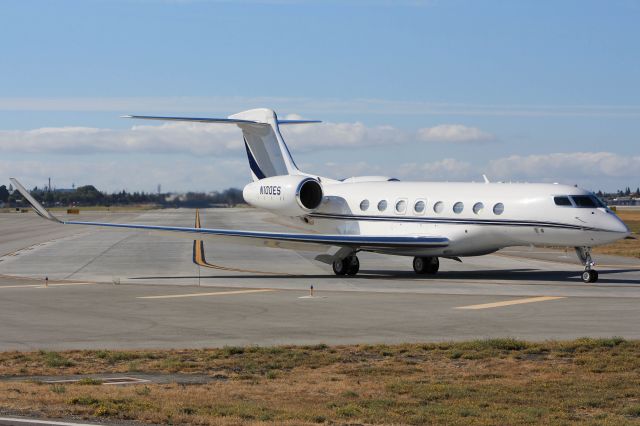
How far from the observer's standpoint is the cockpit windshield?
93.3ft

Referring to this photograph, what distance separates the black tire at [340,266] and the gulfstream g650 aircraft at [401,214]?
0.03 m

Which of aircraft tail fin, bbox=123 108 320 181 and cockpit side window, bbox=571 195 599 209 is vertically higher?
aircraft tail fin, bbox=123 108 320 181

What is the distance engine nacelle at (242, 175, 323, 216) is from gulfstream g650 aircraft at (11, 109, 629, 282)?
0.03 m

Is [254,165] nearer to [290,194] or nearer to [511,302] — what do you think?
[290,194]

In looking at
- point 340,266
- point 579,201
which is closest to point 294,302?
point 340,266

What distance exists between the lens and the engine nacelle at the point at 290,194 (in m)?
32.9

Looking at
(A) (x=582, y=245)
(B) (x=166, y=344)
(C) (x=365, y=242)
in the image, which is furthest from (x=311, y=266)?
(B) (x=166, y=344)

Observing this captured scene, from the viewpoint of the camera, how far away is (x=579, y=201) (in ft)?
93.7

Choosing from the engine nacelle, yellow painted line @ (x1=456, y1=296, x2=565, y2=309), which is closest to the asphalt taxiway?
yellow painted line @ (x1=456, y1=296, x2=565, y2=309)

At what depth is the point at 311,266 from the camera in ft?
119

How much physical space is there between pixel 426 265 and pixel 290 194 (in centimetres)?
496

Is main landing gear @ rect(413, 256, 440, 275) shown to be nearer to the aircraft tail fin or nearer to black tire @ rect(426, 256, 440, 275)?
black tire @ rect(426, 256, 440, 275)

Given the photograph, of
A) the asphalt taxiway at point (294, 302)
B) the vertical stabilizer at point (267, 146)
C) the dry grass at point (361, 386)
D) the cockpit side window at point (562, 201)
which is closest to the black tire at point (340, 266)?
the asphalt taxiway at point (294, 302)

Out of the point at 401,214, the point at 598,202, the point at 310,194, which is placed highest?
the point at 310,194
